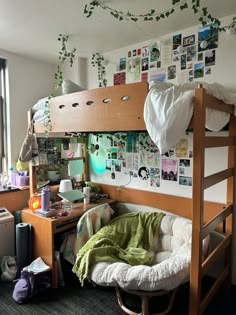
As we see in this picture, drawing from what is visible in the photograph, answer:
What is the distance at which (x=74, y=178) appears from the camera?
3178mm

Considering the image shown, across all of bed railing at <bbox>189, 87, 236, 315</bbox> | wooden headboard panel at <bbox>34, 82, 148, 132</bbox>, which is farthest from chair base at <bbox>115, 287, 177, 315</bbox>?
wooden headboard panel at <bbox>34, 82, 148, 132</bbox>

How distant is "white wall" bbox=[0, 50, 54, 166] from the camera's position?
291 cm

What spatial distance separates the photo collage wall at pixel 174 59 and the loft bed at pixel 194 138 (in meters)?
0.60

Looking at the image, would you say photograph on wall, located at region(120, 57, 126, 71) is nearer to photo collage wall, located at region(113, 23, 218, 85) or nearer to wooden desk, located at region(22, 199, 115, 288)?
photo collage wall, located at region(113, 23, 218, 85)

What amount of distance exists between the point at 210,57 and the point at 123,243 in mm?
1854

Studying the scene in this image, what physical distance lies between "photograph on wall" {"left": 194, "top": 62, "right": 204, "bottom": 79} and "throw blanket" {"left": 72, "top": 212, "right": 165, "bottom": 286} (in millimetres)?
1345

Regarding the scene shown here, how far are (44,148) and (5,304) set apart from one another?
1.48m

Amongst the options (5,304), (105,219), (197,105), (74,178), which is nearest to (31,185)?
(74,178)

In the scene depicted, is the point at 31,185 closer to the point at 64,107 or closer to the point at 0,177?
the point at 0,177

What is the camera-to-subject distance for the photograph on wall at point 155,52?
2.49m

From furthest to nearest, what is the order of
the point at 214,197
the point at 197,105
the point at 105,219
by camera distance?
1. the point at 105,219
2. the point at 214,197
3. the point at 197,105

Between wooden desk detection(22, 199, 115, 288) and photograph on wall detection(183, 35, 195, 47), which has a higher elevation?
photograph on wall detection(183, 35, 195, 47)

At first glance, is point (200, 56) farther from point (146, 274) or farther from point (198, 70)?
point (146, 274)

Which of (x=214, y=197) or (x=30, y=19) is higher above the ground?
(x=30, y=19)
